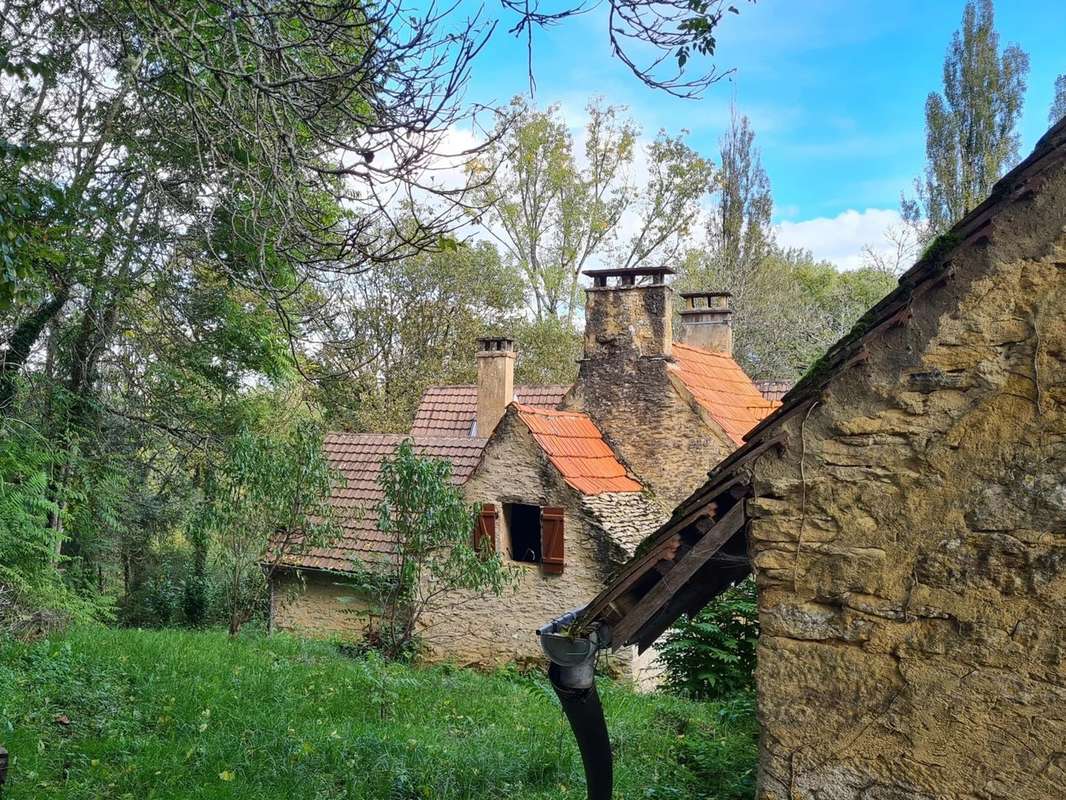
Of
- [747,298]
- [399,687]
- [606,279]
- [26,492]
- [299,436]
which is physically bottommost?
[399,687]

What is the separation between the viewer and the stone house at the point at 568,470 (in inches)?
582

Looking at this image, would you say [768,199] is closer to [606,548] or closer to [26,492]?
[606,548]

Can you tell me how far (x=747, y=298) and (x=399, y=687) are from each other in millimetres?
24779

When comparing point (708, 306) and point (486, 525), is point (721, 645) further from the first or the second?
point (708, 306)

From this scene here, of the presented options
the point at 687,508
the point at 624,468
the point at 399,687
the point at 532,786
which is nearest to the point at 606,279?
the point at 624,468

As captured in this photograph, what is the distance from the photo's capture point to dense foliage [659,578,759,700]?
9.39 metres

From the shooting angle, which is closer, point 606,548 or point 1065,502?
point 1065,502

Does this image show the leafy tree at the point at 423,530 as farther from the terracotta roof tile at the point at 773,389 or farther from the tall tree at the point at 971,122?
the tall tree at the point at 971,122

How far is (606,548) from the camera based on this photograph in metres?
14.5

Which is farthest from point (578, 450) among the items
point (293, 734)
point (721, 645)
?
point (293, 734)

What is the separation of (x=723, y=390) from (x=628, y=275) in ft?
10.5

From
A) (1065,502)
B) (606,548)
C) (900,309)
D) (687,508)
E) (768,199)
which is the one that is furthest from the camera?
(768,199)

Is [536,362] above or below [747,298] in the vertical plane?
below

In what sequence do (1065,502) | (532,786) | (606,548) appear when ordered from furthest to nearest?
(606,548), (532,786), (1065,502)
